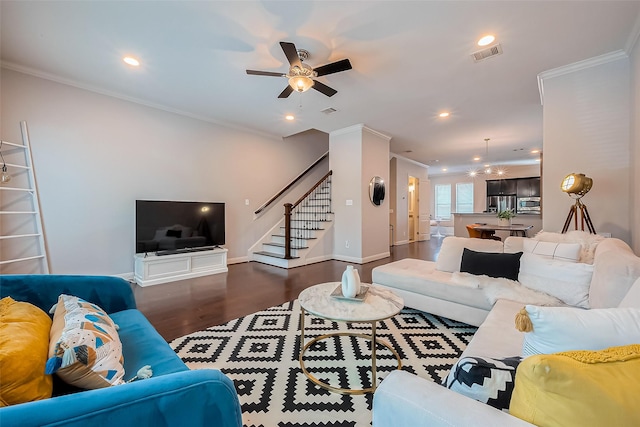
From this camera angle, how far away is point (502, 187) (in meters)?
10.2

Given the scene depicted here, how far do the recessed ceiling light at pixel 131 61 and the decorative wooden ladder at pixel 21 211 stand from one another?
1556mm

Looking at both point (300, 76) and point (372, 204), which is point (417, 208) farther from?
point (300, 76)

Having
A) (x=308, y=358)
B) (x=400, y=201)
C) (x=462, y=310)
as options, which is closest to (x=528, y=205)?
(x=400, y=201)

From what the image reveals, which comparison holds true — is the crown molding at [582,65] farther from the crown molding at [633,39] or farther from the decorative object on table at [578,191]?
the decorative object on table at [578,191]

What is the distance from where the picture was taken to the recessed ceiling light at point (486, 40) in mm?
2549

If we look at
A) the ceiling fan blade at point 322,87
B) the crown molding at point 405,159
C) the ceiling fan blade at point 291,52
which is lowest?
the ceiling fan blade at point 322,87

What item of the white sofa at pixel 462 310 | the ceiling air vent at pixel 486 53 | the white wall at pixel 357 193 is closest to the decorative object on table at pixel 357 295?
the white sofa at pixel 462 310

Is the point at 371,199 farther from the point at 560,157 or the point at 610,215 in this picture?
the point at 610,215

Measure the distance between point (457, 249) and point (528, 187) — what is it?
29.8ft

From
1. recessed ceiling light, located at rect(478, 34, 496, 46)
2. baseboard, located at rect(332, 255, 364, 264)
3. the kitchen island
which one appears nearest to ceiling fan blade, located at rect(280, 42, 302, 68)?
recessed ceiling light, located at rect(478, 34, 496, 46)

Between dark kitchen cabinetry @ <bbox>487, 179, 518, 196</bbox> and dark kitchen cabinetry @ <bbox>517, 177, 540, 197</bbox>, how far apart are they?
0.50 feet

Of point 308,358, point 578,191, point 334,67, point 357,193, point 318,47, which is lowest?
point 308,358

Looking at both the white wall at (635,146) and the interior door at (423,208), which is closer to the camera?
the white wall at (635,146)

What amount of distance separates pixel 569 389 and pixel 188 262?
4518mm
